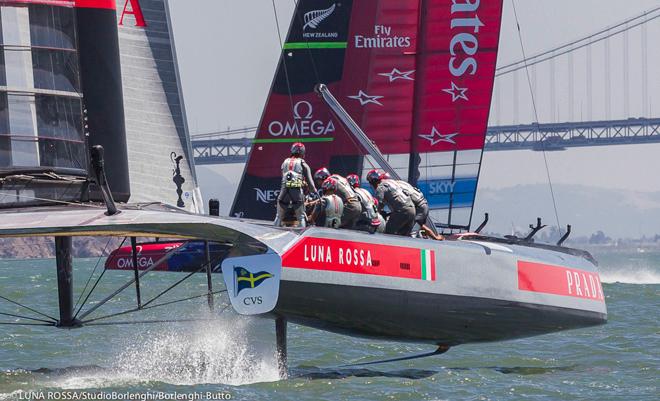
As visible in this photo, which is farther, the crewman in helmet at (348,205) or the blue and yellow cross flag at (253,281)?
the crewman in helmet at (348,205)

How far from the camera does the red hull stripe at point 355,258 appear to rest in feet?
27.1

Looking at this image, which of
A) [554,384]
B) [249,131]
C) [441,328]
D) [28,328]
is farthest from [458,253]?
[249,131]

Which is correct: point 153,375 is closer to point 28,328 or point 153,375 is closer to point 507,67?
point 28,328

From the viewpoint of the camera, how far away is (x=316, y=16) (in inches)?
743

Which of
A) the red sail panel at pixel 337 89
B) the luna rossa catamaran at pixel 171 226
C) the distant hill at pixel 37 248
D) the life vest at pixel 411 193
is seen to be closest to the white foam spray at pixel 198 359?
the luna rossa catamaran at pixel 171 226

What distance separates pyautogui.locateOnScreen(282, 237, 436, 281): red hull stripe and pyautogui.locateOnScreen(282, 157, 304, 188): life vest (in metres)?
0.98

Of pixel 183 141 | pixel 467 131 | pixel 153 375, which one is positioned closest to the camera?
pixel 153 375

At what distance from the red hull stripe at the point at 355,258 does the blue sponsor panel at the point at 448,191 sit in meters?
7.74

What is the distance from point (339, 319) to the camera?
28.9ft

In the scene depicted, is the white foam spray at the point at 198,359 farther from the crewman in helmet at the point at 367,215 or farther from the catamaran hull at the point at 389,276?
the crewman in helmet at the point at 367,215

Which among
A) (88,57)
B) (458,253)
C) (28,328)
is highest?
(88,57)

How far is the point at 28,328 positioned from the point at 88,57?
461 centimetres

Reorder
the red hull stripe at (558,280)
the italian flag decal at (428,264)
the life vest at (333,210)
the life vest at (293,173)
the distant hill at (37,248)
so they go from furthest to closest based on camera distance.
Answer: the distant hill at (37,248)
the red hull stripe at (558,280)
the life vest at (293,173)
the life vest at (333,210)
the italian flag decal at (428,264)

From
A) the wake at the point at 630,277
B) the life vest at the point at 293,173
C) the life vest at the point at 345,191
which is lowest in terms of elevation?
the wake at the point at 630,277
